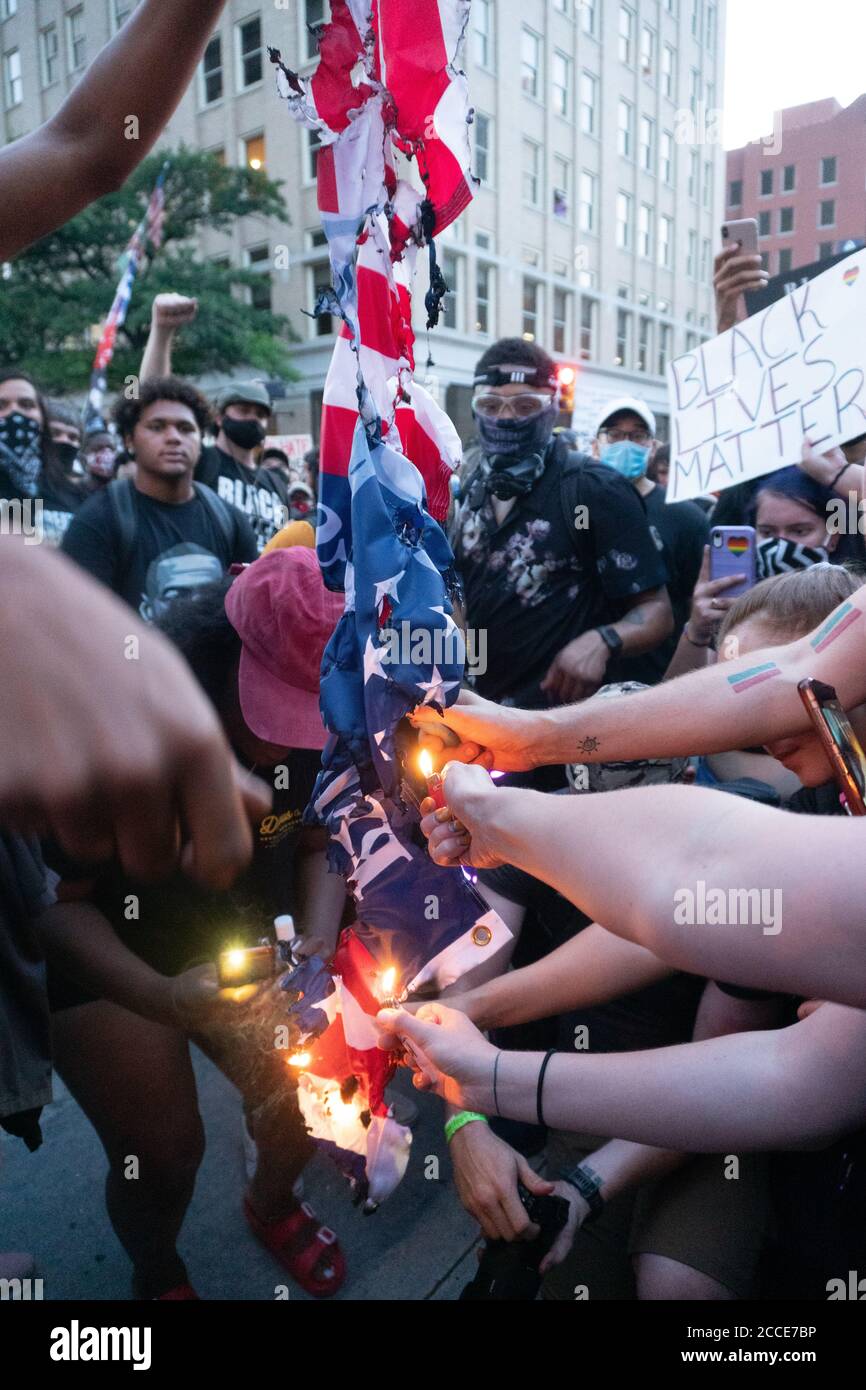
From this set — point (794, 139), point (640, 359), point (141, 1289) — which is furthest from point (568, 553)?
point (794, 139)

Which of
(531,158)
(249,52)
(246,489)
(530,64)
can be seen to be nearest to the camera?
(246,489)

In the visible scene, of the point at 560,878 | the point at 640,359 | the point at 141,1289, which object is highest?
the point at 640,359

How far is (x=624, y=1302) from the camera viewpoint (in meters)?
1.51

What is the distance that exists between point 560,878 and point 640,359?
105ft

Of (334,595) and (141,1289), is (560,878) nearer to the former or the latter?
(334,595)

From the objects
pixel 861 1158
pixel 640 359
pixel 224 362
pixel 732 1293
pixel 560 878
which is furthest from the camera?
pixel 640 359

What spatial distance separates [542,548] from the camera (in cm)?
278

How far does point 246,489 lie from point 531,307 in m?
23.0

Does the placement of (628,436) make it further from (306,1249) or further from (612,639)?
(306,1249)

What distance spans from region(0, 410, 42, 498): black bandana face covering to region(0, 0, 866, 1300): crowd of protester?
117cm

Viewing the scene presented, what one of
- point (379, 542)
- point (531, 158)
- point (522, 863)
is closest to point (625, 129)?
point (531, 158)

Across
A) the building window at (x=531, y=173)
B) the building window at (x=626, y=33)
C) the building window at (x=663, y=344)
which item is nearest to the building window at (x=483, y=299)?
the building window at (x=531, y=173)

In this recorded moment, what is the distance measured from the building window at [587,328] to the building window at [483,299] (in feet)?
14.6

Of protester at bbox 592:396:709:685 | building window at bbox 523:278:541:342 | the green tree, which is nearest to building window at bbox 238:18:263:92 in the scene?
the green tree
